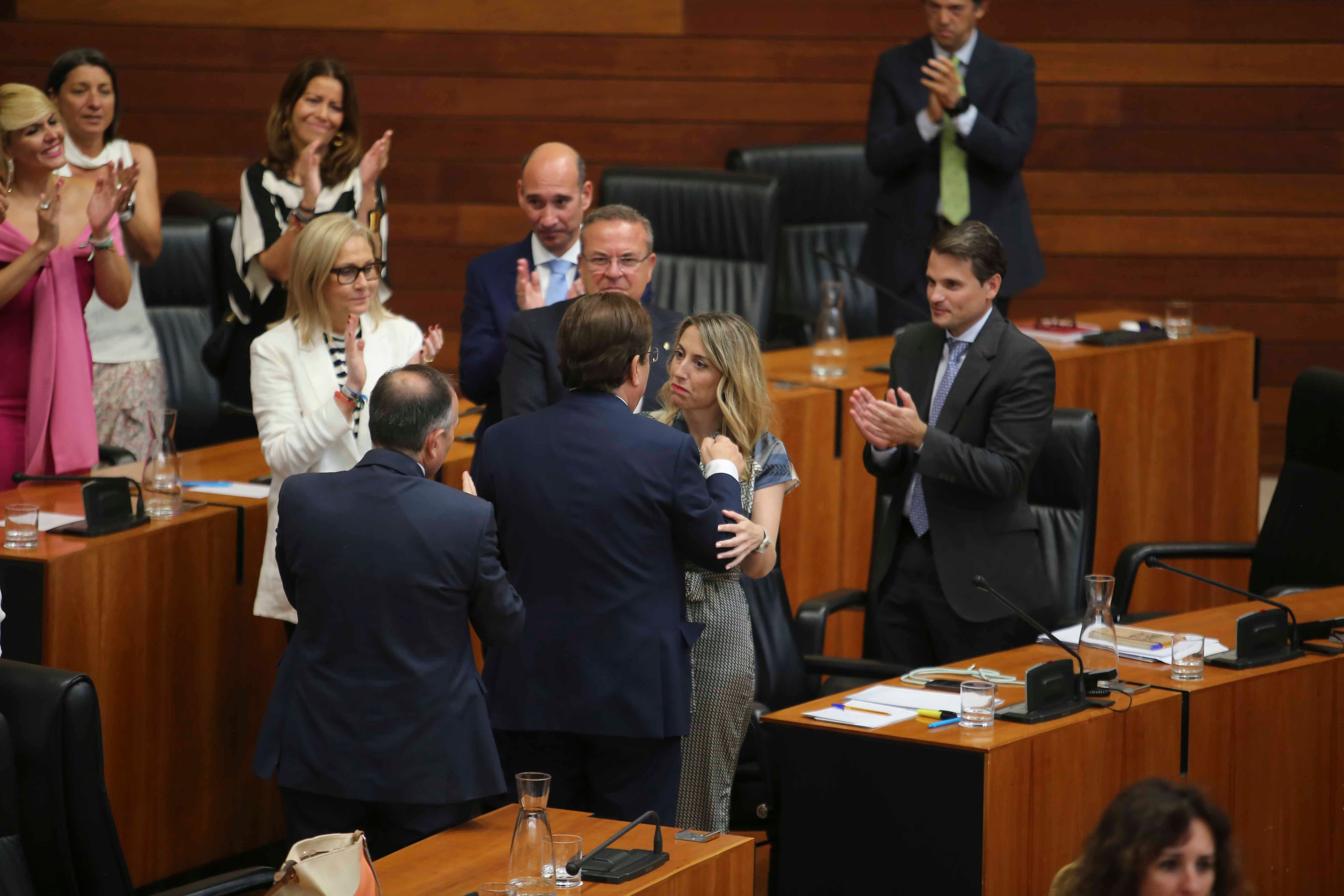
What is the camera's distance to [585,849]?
262cm

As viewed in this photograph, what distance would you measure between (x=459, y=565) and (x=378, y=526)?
14 cm

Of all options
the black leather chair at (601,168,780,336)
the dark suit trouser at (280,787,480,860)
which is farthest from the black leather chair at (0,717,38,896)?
the black leather chair at (601,168,780,336)

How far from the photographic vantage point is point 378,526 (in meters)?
2.78

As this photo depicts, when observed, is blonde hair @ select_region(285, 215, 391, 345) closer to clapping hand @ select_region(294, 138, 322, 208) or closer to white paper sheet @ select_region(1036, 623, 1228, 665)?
clapping hand @ select_region(294, 138, 322, 208)

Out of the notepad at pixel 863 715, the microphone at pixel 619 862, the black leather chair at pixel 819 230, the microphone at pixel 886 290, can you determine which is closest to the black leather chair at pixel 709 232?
the microphone at pixel 886 290

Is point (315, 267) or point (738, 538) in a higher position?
point (315, 267)

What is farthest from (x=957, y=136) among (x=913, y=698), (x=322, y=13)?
(x=322, y=13)

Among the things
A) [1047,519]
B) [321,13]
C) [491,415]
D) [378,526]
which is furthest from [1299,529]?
[321,13]

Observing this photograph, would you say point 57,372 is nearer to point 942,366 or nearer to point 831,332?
point 942,366

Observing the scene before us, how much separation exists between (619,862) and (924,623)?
5.16 ft

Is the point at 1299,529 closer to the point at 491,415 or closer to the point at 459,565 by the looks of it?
the point at 491,415

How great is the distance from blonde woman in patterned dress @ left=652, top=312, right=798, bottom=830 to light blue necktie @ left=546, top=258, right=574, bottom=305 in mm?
834

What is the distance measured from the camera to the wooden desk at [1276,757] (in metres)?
3.33

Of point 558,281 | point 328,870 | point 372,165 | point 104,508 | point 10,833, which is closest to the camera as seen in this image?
point 328,870
